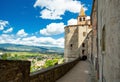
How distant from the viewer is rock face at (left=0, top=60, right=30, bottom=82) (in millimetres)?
4131

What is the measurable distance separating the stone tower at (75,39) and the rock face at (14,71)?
1696 inches

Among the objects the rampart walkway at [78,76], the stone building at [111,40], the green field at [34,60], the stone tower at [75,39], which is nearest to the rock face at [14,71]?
the green field at [34,60]

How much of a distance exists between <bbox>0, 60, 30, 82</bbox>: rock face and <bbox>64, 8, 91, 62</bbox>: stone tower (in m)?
43.1

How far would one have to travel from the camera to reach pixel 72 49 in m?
49.2

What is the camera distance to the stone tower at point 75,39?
48156 millimetres

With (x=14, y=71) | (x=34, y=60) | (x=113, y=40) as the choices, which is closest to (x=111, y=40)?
(x=113, y=40)

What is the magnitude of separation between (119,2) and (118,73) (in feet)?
4.12

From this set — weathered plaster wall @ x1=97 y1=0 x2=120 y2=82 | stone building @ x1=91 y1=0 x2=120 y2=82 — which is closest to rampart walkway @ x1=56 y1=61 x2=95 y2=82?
stone building @ x1=91 y1=0 x2=120 y2=82

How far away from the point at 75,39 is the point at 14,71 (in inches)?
1775

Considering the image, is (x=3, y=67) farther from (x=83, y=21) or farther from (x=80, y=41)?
(x=83, y=21)

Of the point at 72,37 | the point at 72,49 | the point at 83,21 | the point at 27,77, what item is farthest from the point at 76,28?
the point at 27,77

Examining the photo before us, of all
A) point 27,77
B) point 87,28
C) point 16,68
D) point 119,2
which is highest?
point 87,28

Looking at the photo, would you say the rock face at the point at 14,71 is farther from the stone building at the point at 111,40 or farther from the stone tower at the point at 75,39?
the stone tower at the point at 75,39

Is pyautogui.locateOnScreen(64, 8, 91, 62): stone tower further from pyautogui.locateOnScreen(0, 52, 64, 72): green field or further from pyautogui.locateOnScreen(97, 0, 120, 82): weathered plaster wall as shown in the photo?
pyautogui.locateOnScreen(97, 0, 120, 82): weathered plaster wall
